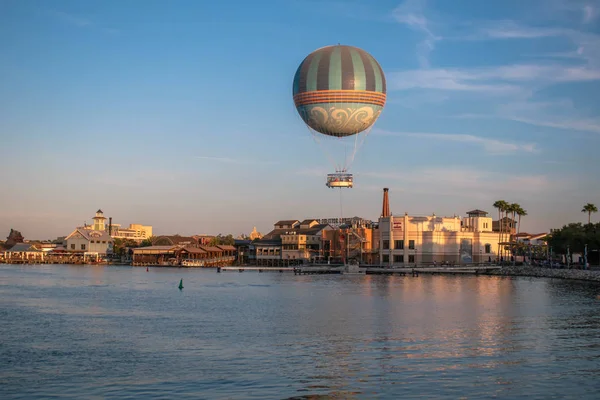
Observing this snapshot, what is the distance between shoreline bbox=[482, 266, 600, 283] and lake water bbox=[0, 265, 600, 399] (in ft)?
106

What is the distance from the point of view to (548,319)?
4197cm

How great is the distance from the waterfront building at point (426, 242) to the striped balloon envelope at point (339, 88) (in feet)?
166

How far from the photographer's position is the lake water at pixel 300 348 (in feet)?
75.8

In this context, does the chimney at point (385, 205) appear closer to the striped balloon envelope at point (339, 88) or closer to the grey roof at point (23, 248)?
the striped balloon envelope at point (339, 88)

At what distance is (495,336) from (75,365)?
64.2 feet

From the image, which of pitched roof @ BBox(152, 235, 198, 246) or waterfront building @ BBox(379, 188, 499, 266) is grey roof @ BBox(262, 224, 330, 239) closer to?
waterfront building @ BBox(379, 188, 499, 266)

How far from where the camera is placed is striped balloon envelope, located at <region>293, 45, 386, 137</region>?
196 ft

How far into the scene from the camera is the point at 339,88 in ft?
196

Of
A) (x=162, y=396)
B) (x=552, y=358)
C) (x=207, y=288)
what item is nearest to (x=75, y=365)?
(x=162, y=396)

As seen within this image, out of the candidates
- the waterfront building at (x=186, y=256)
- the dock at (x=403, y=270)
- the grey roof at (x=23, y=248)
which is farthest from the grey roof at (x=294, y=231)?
the grey roof at (x=23, y=248)

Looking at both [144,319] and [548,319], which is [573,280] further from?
[144,319]

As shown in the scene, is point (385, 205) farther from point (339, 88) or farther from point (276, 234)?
point (339, 88)

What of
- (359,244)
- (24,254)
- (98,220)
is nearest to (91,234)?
(98,220)

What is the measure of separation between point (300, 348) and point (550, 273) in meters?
72.4
